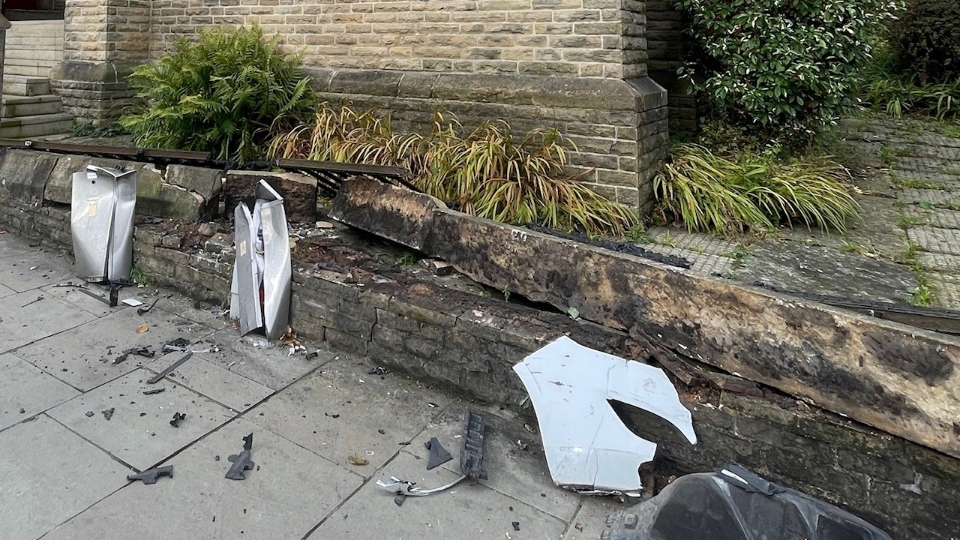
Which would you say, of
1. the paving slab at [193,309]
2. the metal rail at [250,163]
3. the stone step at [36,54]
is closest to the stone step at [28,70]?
the stone step at [36,54]

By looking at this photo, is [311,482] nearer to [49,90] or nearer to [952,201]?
[952,201]

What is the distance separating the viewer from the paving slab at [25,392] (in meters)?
3.12

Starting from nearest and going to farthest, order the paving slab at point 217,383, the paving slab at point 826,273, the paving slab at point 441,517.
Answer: the paving slab at point 441,517, the paving slab at point 217,383, the paving slab at point 826,273

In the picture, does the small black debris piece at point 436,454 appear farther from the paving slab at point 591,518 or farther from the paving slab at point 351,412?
the paving slab at point 591,518

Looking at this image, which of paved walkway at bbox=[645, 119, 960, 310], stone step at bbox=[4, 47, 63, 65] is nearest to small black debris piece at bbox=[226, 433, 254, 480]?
paved walkway at bbox=[645, 119, 960, 310]

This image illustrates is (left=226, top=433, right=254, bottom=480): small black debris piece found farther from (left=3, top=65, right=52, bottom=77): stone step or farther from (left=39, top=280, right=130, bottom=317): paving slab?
(left=3, top=65, right=52, bottom=77): stone step

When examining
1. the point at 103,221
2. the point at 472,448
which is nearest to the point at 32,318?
the point at 103,221

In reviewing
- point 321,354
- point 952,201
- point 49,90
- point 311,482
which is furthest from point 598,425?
point 49,90

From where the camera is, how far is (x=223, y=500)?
2568 mm

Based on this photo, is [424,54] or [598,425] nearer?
[598,425]

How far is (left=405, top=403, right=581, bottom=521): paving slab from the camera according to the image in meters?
A: 2.70

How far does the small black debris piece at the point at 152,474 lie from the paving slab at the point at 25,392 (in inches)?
34.8

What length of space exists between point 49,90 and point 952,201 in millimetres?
10704

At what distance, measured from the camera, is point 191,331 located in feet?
13.5
